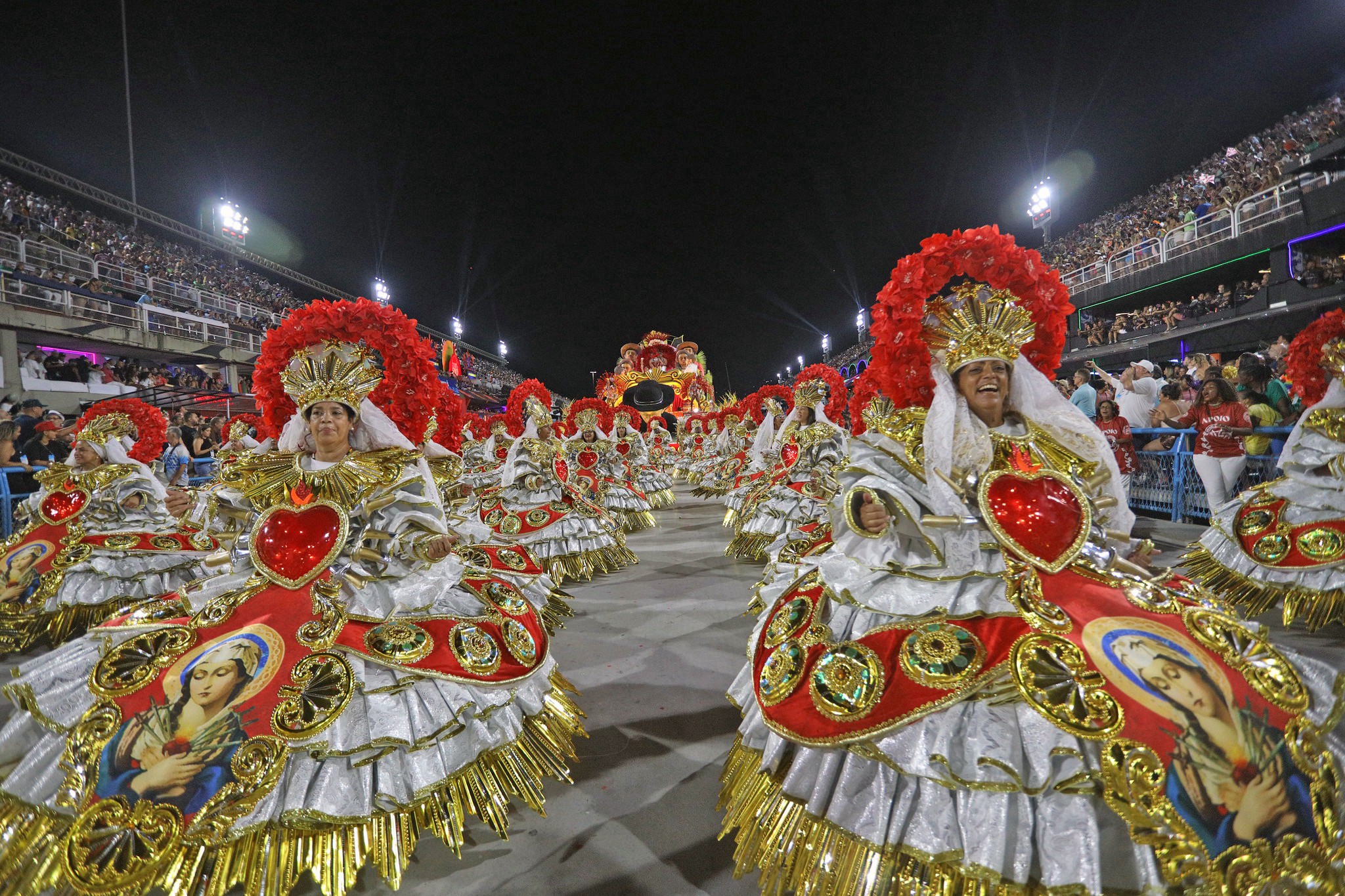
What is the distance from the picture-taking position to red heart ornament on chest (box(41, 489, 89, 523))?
4.43 metres

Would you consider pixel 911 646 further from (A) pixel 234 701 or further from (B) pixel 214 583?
(B) pixel 214 583

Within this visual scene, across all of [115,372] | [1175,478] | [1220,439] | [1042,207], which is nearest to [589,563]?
[1220,439]

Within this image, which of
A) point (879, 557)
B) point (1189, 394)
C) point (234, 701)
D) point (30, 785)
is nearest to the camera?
point (30, 785)

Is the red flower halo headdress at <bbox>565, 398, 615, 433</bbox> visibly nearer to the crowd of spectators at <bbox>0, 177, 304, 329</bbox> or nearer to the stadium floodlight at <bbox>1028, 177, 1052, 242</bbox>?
the crowd of spectators at <bbox>0, 177, 304, 329</bbox>

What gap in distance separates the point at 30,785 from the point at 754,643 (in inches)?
89.5

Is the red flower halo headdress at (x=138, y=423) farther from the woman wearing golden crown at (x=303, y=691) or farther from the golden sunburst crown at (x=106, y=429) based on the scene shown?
the woman wearing golden crown at (x=303, y=691)

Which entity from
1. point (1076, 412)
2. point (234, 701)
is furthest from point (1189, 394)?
point (234, 701)

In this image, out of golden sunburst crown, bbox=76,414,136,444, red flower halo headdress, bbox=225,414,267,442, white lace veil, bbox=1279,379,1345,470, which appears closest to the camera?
red flower halo headdress, bbox=225,414,267,442

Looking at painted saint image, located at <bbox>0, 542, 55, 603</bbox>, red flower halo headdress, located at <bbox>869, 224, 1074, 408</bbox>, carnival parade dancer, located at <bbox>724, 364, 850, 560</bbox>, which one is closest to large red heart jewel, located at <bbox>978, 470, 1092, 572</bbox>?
red flower halo headdress, located at <bbox>869, 224, 1074, 408</bbox>

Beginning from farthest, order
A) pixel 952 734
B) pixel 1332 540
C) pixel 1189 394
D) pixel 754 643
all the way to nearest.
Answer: pixel 1189 394 → pixel 1332 540 → pixel 754 643 → pixel 952 734

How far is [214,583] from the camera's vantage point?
231cm

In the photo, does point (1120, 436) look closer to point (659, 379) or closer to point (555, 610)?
point (555, 610)

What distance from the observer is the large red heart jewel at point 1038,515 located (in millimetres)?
1842

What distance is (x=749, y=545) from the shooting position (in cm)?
655
